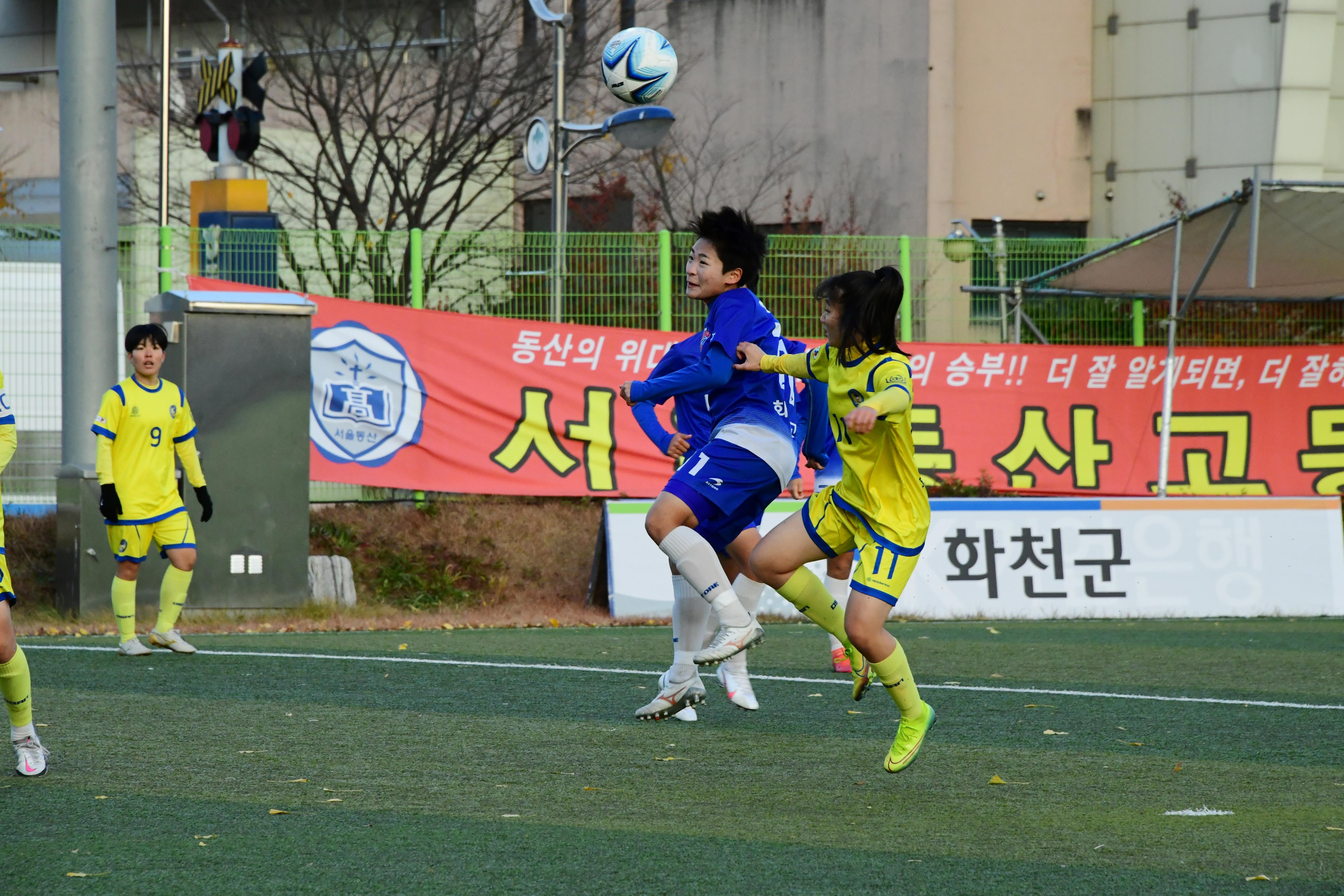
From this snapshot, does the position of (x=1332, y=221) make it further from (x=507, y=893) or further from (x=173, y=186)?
(x=173, y=186)

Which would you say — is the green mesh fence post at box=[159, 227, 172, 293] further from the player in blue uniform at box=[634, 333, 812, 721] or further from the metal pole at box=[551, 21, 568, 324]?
the player in blue uniform at box=[634, 333, 812, 721]

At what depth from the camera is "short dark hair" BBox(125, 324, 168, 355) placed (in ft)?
28.1

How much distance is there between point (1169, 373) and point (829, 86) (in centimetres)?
1098

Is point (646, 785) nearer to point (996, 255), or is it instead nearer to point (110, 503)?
point (110, 503)

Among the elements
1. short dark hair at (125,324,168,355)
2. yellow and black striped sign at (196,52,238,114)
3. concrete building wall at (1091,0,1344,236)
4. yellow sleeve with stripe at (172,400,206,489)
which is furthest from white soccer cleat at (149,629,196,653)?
concrete building wall at (1091,0,1344,236)

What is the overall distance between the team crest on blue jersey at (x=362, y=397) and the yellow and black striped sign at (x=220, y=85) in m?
5.32

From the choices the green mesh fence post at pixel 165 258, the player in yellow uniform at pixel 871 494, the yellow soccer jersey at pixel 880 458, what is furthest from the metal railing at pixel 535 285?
the yellow soccer jersey at pixel 880 458

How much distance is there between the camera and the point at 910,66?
899 inches

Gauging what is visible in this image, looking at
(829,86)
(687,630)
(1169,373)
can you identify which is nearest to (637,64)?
(1169,373)

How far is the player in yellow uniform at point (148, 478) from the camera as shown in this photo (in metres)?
8.62

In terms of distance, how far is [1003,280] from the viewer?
1530 centimetres

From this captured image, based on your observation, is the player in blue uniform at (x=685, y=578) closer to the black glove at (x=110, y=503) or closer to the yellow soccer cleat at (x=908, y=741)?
the yellow soccer cleat at (x=908, y=741)

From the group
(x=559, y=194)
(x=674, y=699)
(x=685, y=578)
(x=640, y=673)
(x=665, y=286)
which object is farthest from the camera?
(x=559, y=194)

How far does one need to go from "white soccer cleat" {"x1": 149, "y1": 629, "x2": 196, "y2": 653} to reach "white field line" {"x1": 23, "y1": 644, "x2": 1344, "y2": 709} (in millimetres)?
88
